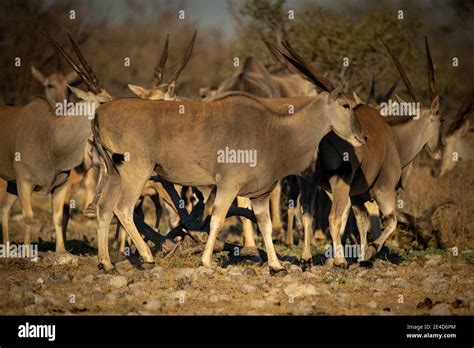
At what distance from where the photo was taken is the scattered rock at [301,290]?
834cm

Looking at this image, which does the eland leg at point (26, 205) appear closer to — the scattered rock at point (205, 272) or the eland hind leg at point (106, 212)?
the eland hind leg at point (106, 212)

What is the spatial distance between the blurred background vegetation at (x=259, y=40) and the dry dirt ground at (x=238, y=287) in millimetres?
4329

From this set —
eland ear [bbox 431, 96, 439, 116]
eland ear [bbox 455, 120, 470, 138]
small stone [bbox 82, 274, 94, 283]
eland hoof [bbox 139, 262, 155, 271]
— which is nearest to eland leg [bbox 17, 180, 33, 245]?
eland hoof [bbox 139, 262, 155, 271]

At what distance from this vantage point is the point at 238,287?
8711mm

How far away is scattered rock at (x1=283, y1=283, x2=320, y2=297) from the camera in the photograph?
27.3 ft

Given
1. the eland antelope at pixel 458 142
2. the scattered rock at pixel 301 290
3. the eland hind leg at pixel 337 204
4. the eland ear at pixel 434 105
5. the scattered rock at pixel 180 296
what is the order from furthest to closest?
the eland antelope at pixel 458 142, the eland ear at pixel 434 105, the eland hind leg at pixel 337 204, the scattered rock at pixel 301 290, the scattered rock at pixel 180 296

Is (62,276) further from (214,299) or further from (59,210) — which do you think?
(59,210)

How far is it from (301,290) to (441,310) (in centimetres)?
126

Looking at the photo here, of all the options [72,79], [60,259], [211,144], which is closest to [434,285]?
[211,144]

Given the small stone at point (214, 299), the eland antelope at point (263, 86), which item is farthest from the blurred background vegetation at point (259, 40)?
the small stone at point (214, 299)

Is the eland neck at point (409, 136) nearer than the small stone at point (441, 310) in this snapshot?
No
